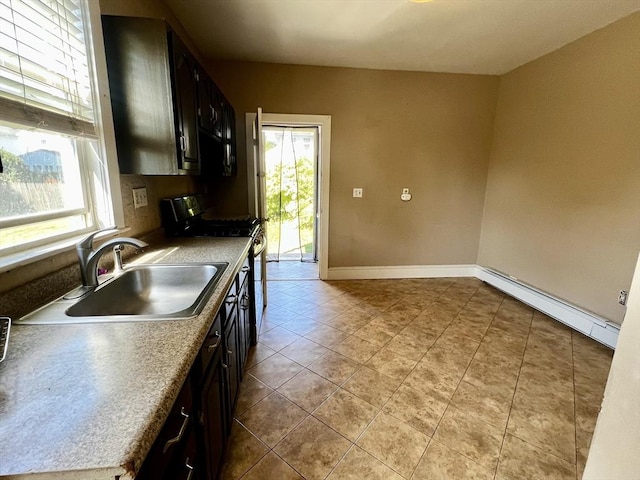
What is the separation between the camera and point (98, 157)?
1394 mm

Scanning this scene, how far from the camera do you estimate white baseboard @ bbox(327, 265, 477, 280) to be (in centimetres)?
382

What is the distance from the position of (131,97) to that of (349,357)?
2.11 metres

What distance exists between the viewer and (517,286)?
3236 millimetres

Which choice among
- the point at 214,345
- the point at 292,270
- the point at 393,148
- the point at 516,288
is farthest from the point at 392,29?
the point at 292,270

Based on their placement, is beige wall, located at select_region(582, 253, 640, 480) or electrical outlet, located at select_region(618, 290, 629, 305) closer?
beige wall, located at select_region(582, 253, 640, 480)

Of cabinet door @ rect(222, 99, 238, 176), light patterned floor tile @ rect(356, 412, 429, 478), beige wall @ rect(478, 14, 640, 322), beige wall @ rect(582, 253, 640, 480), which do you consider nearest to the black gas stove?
cabinet door @ rect(222, 99, 238, 176)

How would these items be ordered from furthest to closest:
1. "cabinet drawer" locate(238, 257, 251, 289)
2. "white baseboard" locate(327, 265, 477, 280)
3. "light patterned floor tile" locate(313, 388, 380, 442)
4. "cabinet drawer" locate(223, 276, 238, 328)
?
"white baseboard" locate(327, 265, 477, 280) → "cabinet drawer" locate(238, 257, 251, 289) → "light patterned floor tile" locate(313, 388, 380, 442) → "cabinet drawer" locate(223, 276, 238, 328)

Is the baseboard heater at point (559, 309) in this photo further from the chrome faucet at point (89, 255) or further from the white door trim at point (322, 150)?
the chrome faucet at point (89, 255)

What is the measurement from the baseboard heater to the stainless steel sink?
303 centimetres

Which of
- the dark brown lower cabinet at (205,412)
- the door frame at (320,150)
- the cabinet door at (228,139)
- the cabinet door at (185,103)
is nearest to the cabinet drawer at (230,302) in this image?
the dark brown lower cabinet at (205,412)

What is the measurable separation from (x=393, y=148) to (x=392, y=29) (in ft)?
4.26

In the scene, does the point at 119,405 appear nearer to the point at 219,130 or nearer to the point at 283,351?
the point at 283,351

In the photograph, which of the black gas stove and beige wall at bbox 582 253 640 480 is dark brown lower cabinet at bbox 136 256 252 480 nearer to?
the black gas stove

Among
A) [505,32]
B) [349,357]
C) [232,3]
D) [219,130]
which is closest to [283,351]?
[349,357]
